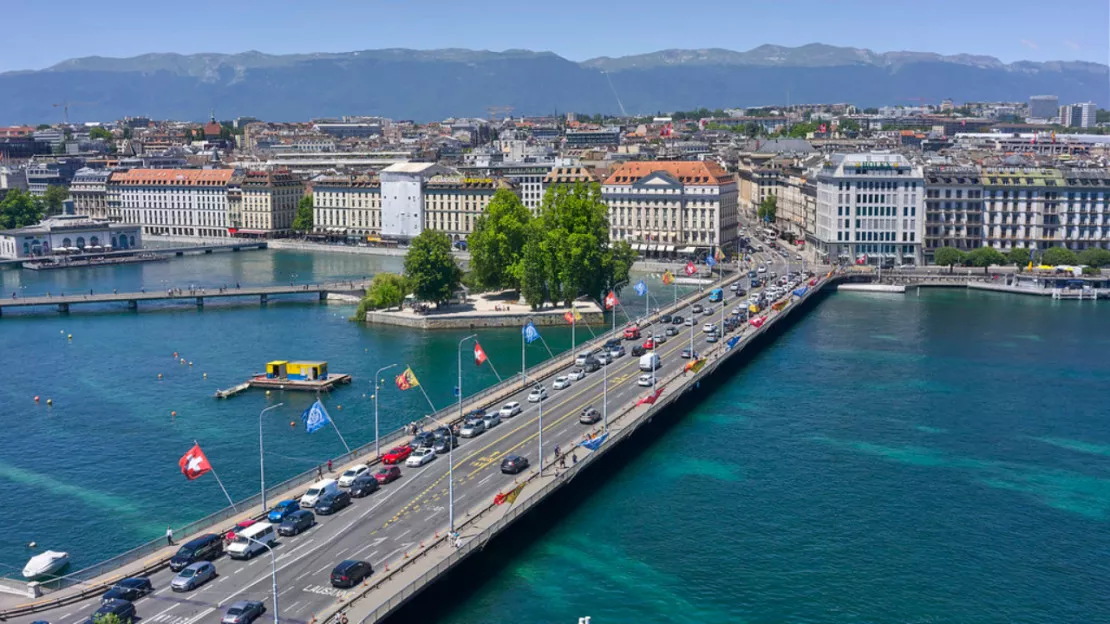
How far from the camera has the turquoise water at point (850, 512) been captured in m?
34.6

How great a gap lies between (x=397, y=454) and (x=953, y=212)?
78253 mm

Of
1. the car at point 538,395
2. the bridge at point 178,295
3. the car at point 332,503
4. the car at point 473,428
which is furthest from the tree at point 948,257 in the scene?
the car at point 332,503

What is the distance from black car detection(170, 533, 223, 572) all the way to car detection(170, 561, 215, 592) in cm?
38

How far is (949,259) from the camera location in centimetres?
10356

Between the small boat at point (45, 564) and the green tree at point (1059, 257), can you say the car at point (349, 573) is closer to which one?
A: the small boat at point (45, 564)

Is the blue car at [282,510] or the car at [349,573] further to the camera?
the blue car at [282,510]

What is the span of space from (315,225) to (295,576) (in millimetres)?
115804

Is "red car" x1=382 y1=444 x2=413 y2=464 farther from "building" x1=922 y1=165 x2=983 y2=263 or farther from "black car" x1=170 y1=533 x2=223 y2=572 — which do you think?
"building" x1=922 y1=165 x2=983 y2=263

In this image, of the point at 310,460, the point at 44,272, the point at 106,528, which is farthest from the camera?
the point at 44,272

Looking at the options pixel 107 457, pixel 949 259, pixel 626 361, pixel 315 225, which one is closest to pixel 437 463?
pixel 107 457

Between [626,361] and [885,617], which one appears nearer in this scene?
[885,617]

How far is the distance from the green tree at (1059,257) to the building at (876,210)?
11.2 metres

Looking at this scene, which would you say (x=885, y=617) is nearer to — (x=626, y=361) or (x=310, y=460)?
(x=310, y=460)

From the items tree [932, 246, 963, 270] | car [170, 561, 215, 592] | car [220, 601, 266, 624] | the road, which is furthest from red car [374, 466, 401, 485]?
tree [932, 246, 963, 270]
